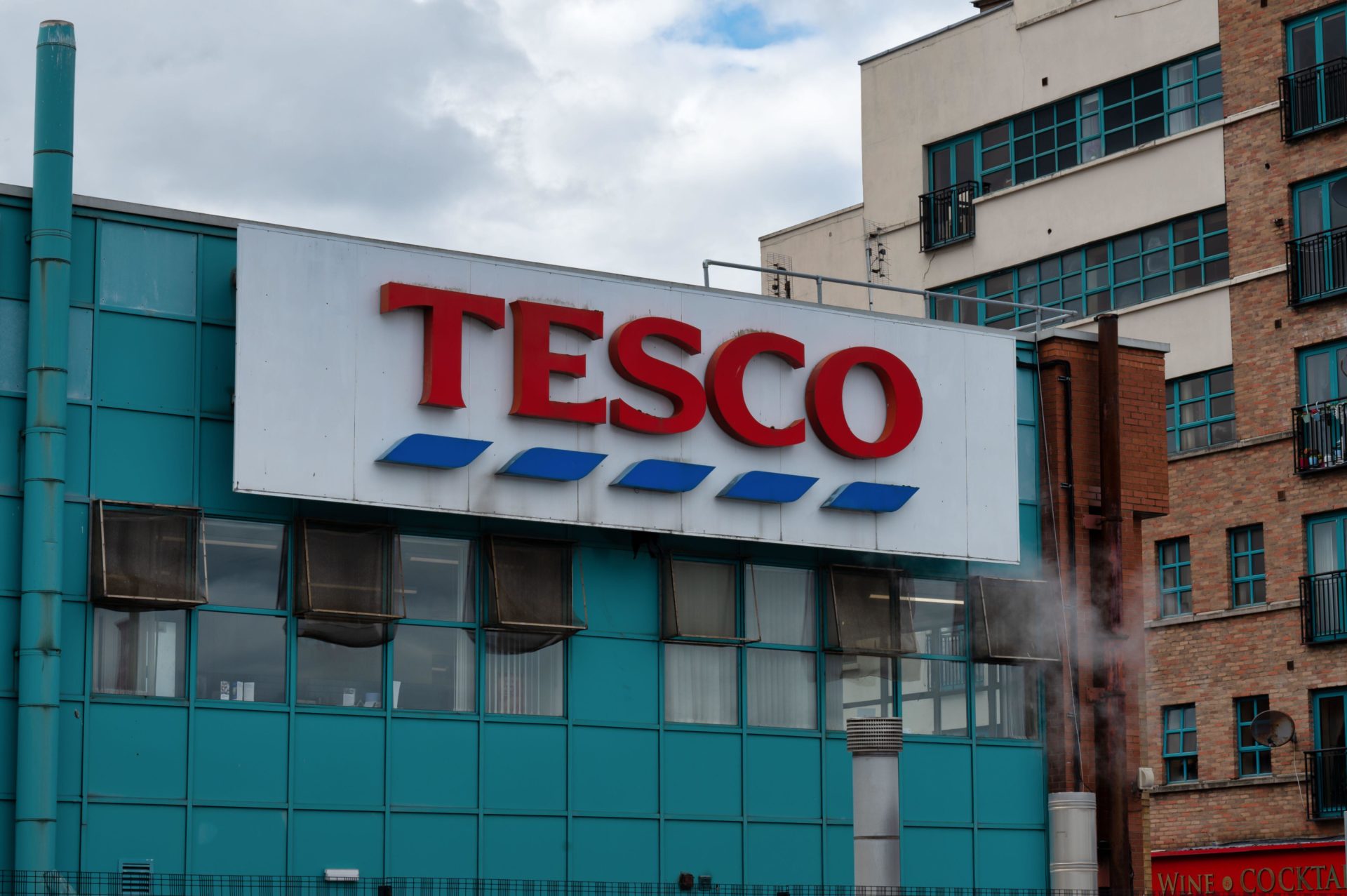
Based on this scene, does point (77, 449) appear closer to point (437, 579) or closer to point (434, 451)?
point (434, 451)

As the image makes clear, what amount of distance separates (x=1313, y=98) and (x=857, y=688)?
21.7 meters

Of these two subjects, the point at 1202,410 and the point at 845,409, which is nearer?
the point at 845,409

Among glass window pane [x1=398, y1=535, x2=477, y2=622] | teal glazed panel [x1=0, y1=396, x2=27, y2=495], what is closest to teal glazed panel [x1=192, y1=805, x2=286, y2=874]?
glass window pane [x1=398, y1=535, x2=477, y2=622]

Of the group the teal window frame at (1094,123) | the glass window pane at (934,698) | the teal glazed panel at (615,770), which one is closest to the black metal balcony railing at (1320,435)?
the teal window frame at (1094,123)

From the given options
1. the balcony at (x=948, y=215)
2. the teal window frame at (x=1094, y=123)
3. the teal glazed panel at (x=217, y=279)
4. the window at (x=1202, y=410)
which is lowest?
the teal glazed panel at (x=217, y=279)

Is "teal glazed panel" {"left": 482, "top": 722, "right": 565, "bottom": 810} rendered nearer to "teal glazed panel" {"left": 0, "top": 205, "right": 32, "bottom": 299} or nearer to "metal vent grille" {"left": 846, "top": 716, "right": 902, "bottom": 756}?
"metal vent grille" {"left": 846, "top": 716, "right": 902, "bottom": 756}

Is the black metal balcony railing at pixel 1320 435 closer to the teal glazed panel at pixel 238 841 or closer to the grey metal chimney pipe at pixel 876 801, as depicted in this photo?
the grey metal chimney pipe at pixel 876 801

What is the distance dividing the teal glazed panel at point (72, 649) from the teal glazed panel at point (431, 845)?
12.8 feet

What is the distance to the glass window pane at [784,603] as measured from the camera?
27406 millimetres

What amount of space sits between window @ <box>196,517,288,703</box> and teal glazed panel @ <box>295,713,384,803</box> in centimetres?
57

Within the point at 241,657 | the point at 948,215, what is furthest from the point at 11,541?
the point at 948,215

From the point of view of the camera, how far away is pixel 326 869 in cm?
2391

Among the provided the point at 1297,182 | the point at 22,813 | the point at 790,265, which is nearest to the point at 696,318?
the point at 22,813

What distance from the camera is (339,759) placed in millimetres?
24250
